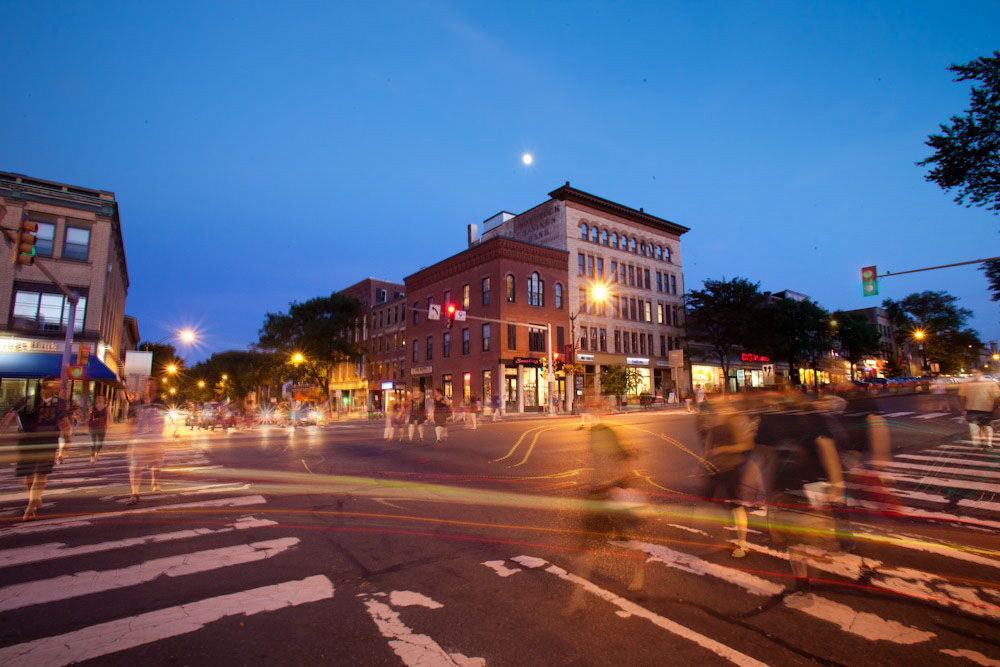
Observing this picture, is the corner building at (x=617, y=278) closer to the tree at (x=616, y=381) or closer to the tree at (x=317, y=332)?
the tree at (x=616, y=381)

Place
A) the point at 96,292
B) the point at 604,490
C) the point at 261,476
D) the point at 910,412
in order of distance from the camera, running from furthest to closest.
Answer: the point at 96,292 < the point at 910,412 < the point at 261,476 < the point at 604,490

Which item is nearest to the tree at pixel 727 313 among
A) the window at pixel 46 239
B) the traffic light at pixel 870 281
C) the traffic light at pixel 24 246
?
the traffic light at pixel 870 281

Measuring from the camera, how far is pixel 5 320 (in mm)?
25844

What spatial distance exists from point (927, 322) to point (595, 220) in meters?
86.2

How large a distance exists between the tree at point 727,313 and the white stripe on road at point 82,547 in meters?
47.8

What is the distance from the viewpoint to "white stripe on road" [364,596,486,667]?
3117mm

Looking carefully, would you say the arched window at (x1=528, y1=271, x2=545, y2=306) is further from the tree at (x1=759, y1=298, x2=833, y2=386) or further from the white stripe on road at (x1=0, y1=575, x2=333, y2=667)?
the white stripe on road at (x1=0, y1=575, x2=333, y2=667)

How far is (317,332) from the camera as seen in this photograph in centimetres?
5278

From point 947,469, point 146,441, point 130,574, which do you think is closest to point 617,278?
point 947,469

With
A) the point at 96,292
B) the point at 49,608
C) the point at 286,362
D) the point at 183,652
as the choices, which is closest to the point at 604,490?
the point at 183,652

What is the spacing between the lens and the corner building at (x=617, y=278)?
44344mm

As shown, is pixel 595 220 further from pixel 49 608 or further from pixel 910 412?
pixel 49 608

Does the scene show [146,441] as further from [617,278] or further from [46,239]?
[617,278]

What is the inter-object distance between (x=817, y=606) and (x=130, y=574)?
21.2ft
